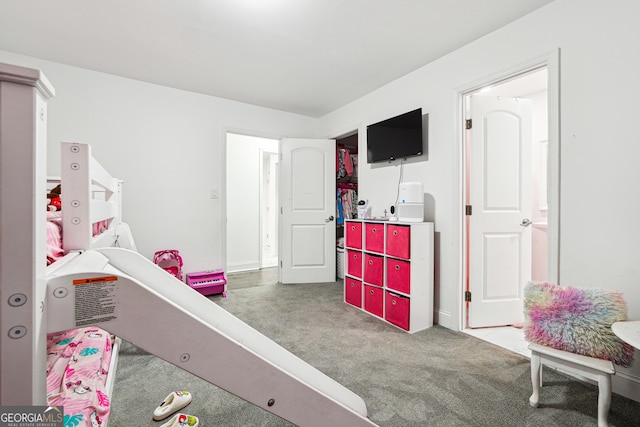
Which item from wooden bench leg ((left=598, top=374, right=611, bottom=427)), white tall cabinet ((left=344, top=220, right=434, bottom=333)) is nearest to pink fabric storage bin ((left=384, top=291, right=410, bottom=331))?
white tall cabinet ((left=344, top=220, right=434, bottom=333))

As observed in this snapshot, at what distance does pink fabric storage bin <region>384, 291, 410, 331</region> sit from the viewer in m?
2.49

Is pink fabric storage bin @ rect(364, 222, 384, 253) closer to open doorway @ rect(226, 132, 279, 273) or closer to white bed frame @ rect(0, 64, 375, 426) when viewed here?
white bed frame @ rect(0, 64, 375, 426)

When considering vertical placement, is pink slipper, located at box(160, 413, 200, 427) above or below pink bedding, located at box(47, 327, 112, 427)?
below

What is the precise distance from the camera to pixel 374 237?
2.89m

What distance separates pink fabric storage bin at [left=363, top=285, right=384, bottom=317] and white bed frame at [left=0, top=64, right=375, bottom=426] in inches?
80.6

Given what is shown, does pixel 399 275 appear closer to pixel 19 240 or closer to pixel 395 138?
pixel 395 138

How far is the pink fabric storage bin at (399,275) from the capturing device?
2.51m

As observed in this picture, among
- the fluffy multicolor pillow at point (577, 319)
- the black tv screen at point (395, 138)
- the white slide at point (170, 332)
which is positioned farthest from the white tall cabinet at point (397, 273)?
the white slide at point (170, 332)

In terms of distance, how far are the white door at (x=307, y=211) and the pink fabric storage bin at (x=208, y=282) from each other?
876mm

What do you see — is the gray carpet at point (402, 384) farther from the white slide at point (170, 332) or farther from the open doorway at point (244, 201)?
the open doorway at point (244, 201)

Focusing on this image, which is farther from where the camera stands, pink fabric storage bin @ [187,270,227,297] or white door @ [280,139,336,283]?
white door @ [280,139,336,283]

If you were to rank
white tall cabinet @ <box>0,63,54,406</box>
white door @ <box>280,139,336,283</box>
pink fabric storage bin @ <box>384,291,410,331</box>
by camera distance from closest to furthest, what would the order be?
white tall cabinet @ <box>0,63,54,406</box>
pink fabric storage bin @ <box>384,291,410,331</box>
white door @ <box>280,139,336,283</box>

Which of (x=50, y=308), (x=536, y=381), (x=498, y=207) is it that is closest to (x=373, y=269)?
(x=498, y=207)
